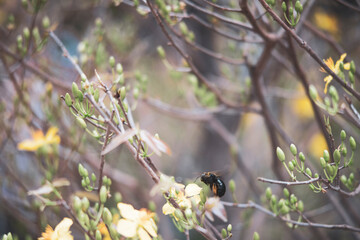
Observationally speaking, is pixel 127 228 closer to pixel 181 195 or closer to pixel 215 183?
pixel 181 195

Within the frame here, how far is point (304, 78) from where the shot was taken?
5.42ft

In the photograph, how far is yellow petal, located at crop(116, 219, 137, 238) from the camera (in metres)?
1.01

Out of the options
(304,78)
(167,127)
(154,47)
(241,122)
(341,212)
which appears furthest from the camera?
(167,127)

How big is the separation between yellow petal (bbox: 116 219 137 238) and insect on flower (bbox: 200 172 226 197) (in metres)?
0.46

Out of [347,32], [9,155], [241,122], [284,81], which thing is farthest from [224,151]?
[9,155]

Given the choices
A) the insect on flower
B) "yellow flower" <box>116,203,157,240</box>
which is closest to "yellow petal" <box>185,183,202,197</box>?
"yellow flower" <box>116,203,157,240</box>

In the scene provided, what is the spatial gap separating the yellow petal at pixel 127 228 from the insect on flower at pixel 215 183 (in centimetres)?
46

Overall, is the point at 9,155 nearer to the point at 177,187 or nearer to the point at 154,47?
the point at 177,187

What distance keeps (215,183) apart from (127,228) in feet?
1.65

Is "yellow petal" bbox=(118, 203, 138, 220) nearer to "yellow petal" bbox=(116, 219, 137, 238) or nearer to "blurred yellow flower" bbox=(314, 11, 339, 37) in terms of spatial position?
"yellow petal" bbox=(116, 219, 137, 238)

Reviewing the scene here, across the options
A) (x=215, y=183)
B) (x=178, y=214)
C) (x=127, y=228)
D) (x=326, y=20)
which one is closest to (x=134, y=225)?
(x=127, y=228)

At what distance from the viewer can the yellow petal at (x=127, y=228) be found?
3.30 ft

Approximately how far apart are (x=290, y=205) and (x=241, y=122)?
5.46 ft

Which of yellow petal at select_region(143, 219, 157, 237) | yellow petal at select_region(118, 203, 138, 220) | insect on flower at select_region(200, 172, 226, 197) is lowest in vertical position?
insect on flower at select_region(200, 172, 226, 197)
